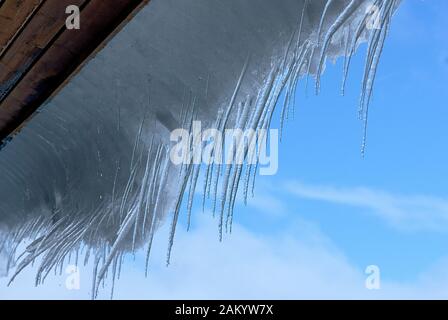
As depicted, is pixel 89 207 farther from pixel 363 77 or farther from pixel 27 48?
pixel 363 77

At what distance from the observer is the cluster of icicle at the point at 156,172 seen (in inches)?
69.1

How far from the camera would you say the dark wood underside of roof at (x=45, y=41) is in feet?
5.35

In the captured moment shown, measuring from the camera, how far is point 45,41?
5.93 ft

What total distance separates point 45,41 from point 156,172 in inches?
35.4

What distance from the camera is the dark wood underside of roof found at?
1631 mm

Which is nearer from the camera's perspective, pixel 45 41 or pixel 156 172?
pixel 45 41

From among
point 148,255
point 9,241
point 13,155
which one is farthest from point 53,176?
point 9,241

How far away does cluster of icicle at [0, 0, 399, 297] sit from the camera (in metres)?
1.75

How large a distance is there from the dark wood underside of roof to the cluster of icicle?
0.26 meters

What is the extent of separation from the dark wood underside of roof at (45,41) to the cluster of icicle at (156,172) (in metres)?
0.26

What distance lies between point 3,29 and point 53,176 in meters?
1.62

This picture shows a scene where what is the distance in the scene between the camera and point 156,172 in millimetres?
2488

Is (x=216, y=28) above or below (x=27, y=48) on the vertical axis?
above
